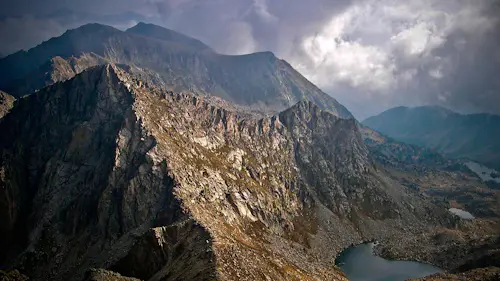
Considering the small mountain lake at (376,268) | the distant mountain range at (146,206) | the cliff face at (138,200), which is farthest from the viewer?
the small mountain lake at (376,268)

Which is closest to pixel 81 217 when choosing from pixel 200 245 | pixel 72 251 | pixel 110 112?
pixel 72 251

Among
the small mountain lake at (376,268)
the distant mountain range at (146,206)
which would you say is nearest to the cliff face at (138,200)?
the distant mountain range at (146,206)

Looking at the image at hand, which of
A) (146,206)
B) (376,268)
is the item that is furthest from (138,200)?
(376,268)

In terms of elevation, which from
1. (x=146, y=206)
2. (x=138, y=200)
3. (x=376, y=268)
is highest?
(x=138, y=200)

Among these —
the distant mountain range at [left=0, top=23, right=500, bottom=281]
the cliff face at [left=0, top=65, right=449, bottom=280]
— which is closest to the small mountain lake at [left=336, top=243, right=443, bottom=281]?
the distant mountain range at [left=0, top=23, right=500, bottom=281]

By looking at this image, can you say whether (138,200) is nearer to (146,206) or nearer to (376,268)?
(146,206)

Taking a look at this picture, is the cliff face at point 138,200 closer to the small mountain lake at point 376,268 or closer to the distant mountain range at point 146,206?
the distant mountain range at point 146,206

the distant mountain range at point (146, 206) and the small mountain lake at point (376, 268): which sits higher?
the distant mountain range at point (146, 206)

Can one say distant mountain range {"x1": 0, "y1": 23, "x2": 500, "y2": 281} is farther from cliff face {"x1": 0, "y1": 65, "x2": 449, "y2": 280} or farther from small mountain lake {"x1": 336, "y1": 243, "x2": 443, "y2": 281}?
small mountain lake {"x1": 336, "y1": 243, "x2": 443, "y2": 281}
